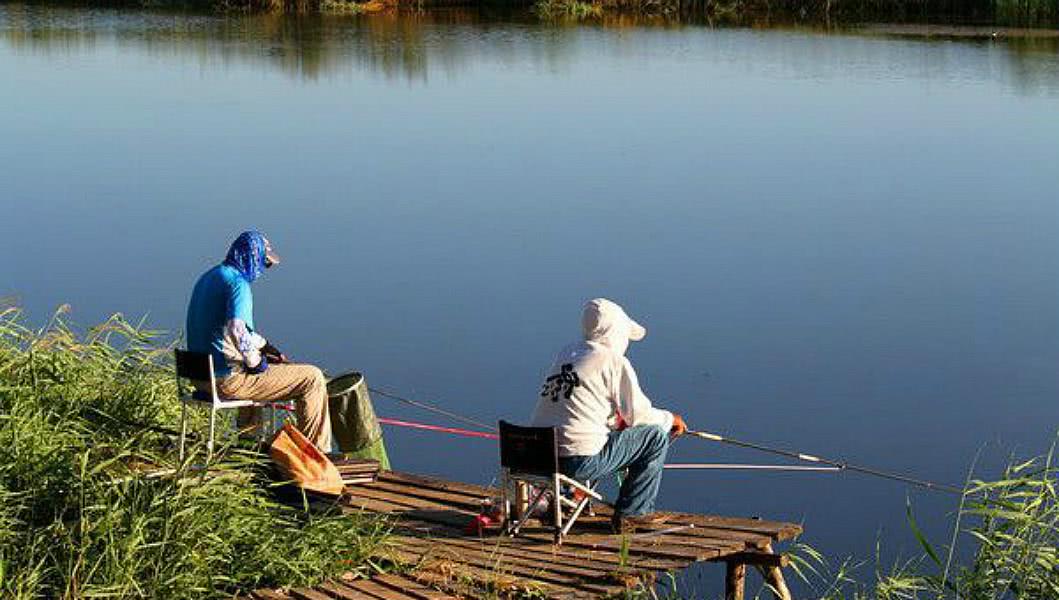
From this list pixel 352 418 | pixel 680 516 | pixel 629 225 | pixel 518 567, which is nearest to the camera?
pixel 518 567

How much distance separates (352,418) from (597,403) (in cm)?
169

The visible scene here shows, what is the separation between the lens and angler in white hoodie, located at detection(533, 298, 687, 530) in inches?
241

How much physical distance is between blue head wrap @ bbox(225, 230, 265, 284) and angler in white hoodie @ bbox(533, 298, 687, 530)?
1.44m

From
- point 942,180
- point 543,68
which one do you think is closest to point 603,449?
point 942,180

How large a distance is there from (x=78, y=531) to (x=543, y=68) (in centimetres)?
1893

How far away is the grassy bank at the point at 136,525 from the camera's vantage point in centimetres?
545

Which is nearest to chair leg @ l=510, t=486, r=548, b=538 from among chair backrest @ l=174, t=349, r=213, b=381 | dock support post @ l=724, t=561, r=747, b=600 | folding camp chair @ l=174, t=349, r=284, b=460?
dock support post @ l=724, t=561, r=747, b=600

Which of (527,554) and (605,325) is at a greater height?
(605,325)

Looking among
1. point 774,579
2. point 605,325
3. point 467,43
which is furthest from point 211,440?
point 467,43

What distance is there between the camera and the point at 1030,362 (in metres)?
10.5

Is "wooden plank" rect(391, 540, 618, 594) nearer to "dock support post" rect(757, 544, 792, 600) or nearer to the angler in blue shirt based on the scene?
"dock support post" rect(757, 544, 792, 600)

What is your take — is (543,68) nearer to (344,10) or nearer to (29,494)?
(344,10)

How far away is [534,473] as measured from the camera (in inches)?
239

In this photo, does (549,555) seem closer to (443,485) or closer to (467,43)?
(443,485)
